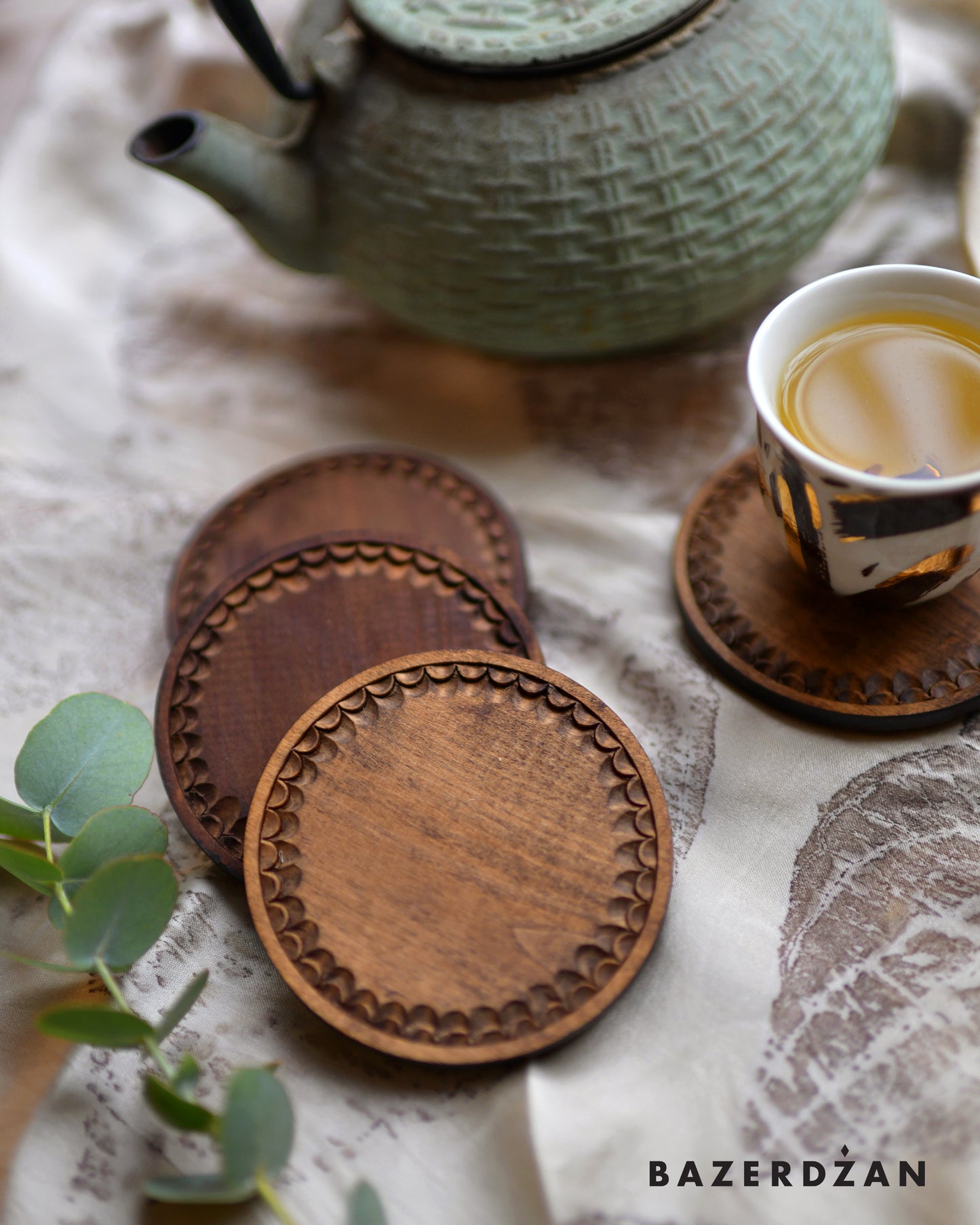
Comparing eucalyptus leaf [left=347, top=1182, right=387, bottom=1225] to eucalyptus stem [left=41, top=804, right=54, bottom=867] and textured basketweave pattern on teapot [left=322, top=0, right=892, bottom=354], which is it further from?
textured basketweave pattern on teapot [left=322, top=0, right=892, bottom=354]

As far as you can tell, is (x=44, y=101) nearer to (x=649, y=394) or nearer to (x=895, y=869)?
(x=649, y=394)

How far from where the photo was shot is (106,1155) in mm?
521

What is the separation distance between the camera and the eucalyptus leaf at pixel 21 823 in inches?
21.7

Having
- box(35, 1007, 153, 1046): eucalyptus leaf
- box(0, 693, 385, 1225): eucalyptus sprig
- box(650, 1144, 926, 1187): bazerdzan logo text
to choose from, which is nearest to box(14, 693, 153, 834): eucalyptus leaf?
box(0, 693, 385, 1225): eucalyptus sprig

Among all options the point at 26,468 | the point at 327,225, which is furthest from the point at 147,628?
the point at 327,225

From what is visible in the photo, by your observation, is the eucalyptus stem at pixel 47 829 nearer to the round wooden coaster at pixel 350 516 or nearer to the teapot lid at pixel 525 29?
the round wooden coaster at pixel 350 516

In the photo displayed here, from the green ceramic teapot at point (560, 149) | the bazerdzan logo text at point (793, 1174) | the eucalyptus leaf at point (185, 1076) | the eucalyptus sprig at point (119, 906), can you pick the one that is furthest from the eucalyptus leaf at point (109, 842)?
the green ceramic teapot at point (560, 149)

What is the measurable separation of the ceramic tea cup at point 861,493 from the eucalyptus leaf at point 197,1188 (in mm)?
436

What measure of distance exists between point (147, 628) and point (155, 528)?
9 centimetres

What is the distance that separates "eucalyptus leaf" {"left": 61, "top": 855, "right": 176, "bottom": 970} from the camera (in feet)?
1.57

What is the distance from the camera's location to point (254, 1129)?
0.43 meters

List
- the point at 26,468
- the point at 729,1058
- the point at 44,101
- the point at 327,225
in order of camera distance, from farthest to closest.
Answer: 1. the point at 44,101
2. the point at 26,468
3. the point at 327,225
4. the point at 729,1058

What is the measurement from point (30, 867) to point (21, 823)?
57 millimetres

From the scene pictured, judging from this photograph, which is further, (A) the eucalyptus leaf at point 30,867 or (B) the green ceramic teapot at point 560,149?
(B) the green ceramic teapot at point 560,149
